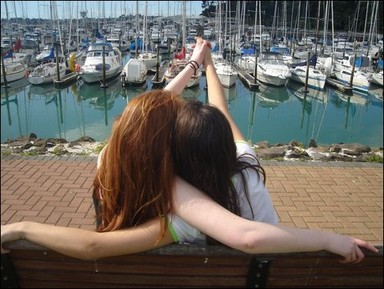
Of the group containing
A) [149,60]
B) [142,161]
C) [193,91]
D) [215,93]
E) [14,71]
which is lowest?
[193,91]

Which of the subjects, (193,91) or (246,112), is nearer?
(246,112)

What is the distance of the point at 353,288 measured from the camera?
1.60 m

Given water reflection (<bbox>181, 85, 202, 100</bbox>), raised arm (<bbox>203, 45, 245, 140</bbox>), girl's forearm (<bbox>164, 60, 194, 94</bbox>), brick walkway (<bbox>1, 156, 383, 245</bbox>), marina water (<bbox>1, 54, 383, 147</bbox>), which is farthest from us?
water reflection (<bbox>181, 85, 202, 100</bbox>)

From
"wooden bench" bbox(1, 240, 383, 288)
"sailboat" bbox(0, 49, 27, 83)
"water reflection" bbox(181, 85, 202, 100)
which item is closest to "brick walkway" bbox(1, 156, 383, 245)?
"wooden bench" bbox(1, 240, 383, 288)

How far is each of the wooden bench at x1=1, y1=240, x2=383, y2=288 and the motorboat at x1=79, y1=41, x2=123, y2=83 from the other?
928 inches

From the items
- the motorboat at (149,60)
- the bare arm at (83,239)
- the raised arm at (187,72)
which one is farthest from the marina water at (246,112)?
the bare arm at (83,239)

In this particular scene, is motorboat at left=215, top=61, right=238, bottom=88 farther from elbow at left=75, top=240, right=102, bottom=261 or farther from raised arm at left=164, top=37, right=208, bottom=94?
elbow at left=75, top=240, right=102, bottom=261

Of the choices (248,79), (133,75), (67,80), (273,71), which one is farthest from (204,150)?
(248,79)

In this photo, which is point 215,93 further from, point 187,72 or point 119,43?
point 119,43

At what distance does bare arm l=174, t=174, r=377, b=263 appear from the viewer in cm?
133

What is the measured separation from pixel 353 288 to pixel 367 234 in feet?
9.07

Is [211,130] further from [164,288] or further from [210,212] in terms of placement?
[164,288]

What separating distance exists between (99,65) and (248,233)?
24.9 meters

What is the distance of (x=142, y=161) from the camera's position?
1.50m
